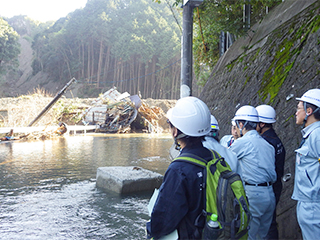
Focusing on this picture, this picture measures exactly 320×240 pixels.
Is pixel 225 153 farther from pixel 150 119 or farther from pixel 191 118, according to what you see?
pixel 150 119

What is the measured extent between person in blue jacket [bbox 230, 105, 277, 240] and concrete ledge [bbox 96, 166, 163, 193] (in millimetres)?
3379

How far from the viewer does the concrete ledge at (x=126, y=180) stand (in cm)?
595

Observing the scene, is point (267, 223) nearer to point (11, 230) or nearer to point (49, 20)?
point (11, 230)

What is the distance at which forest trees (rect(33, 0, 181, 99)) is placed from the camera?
2219 inches

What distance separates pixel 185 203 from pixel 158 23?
63.7 metres

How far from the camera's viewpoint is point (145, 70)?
195ft

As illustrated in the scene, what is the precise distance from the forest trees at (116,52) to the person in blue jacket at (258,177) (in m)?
52.7

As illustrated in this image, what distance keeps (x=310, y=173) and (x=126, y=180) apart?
13.3 feet

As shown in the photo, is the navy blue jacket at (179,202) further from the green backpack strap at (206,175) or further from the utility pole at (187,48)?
the utility pole at (187,48)

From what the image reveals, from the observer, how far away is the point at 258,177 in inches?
115

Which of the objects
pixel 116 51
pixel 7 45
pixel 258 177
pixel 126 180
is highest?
pixel 116 51

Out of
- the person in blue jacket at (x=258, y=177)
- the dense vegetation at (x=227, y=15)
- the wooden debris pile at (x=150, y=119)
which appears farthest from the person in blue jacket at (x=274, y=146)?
the wooden debris pile at (x=150, y=119)

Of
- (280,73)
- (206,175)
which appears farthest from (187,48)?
(206,175)

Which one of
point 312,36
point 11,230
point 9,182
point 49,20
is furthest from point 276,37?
point 49,20
